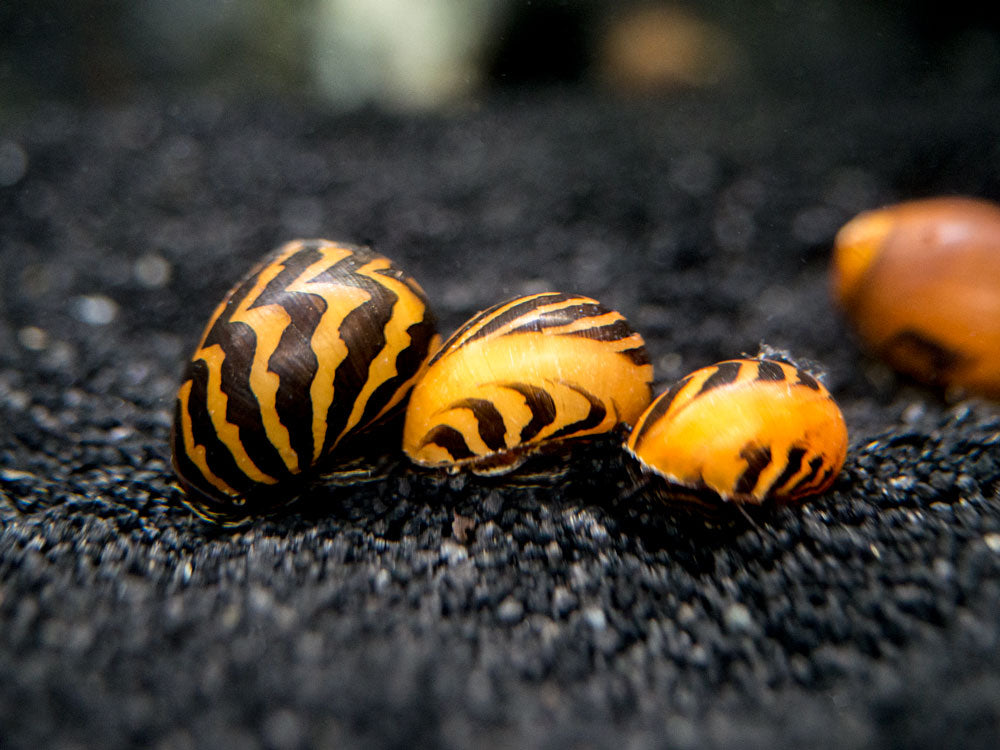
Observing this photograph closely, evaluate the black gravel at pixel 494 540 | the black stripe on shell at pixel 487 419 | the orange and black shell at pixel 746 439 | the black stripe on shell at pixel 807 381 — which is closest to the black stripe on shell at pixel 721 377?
the orange and black shell at pixel 746 439

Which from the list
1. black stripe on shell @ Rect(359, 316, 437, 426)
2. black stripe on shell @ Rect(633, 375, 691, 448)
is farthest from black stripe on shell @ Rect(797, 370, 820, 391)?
black stripe on shell @ Rect(359, 316, 437, 426)

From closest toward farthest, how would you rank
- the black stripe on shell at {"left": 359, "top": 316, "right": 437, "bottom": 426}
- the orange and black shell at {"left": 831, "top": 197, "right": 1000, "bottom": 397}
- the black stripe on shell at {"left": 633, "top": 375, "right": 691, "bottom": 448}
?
the black stripe on shell at {"left": 633, "top": 375, "right": 691, "bottom": 448} → the black stripe on shell at {"left": 359, "top": 316, "right": 437, "bottom": 426} → the orange and black shell at {"left": 831, "top": 197, "right": 1000, "bottom": 397}

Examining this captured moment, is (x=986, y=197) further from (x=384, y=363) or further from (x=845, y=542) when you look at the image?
(x=384, y=363)

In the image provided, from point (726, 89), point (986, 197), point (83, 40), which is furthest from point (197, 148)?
Answer: point (986, 197)

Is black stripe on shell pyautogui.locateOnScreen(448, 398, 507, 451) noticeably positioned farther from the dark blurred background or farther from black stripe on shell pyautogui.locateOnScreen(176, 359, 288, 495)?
the dark blurred background

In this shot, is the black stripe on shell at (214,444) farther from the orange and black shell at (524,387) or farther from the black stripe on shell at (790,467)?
the black stripe on shell at (790,467)

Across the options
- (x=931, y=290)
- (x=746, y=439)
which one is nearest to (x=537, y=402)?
(x=746, y=439)

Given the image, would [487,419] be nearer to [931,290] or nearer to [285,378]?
[285,378]
